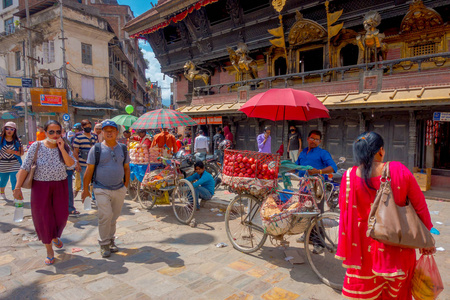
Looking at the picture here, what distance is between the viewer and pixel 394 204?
77.5 inches

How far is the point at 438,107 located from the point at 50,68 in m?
31.9

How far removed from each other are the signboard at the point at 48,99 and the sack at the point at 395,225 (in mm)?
27625

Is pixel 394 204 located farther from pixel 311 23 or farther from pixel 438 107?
pixel 311 23

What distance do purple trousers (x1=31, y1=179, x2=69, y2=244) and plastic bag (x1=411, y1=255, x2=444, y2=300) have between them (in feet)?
14.5

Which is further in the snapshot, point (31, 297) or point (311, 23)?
point (311, 23)

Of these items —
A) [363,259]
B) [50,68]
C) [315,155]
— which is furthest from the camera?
[50,68]

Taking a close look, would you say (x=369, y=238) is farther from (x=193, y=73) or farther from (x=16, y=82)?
(x=16, y=82)

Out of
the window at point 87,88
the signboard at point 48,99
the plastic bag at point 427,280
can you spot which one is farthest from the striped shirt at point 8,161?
the window at point 87,88

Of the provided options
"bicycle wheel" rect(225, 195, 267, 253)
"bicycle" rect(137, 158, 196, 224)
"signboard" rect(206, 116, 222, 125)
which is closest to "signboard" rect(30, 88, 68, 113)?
"signboard" rect(206, 116, 222, 125)

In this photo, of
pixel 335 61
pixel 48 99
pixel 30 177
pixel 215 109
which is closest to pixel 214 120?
pixel 215 109

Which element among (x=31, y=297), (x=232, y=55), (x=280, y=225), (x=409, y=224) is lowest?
(x=31, y=297)

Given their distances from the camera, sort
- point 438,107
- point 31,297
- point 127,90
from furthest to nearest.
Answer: point 127,90, point 438,107, point 31,297

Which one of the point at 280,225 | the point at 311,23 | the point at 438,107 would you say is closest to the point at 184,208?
the point at 280,225

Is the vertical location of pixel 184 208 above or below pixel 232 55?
below
